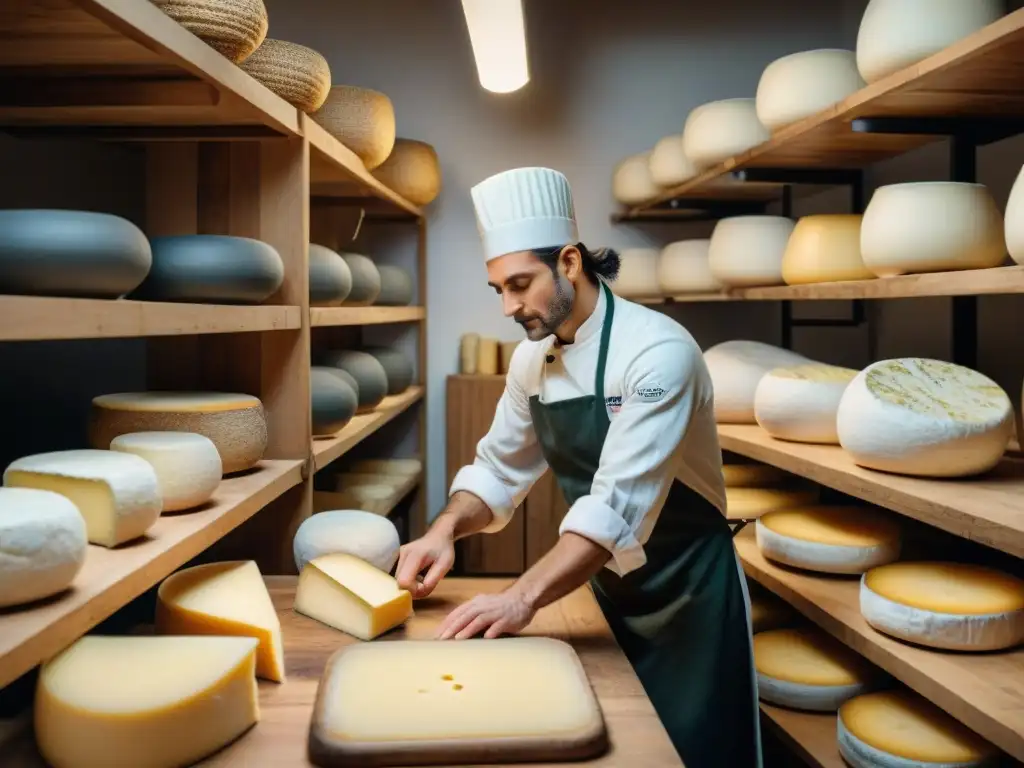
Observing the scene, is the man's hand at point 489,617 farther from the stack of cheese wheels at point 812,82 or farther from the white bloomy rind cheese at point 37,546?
the stack of cheese wheels at point 812,82

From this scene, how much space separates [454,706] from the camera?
3.70ft

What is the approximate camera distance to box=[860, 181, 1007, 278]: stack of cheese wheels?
6.01 ft

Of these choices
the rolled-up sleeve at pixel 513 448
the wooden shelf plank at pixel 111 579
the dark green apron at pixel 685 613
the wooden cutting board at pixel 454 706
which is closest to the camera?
the wooden shelf plank at pixel 111 579

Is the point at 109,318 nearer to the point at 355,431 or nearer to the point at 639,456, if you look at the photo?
the point at 639,456

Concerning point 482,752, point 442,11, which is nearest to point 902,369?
point 482,752

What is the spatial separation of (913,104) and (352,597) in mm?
1523

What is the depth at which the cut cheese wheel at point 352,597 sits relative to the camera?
1.44 m

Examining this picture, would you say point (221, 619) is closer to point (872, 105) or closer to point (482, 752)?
point (482, 752)

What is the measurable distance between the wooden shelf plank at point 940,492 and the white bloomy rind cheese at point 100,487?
122cm

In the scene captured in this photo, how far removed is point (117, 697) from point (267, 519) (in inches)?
45.2

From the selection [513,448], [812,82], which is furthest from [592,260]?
[812,82]

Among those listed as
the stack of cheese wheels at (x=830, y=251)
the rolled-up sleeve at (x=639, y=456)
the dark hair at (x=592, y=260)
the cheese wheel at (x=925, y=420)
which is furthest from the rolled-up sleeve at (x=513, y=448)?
the stack of cheese wheels at (x=830, y=251)

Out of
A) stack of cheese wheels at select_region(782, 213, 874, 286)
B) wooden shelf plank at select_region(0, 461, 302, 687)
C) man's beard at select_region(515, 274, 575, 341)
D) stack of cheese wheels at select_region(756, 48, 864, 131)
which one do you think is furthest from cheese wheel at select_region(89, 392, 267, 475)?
stack of cheese wheels at select_region(756, 48, 864, 131)

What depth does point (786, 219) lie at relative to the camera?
114 inches
